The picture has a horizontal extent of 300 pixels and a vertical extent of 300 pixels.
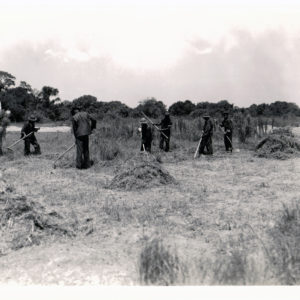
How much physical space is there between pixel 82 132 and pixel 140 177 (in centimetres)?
278

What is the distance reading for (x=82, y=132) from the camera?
1121 centimetres

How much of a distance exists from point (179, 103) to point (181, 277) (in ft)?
203

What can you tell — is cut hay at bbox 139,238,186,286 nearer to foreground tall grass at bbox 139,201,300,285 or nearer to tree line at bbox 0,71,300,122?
foreground tall grass at bbox 139,201,300,285

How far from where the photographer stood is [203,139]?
13.9 metres

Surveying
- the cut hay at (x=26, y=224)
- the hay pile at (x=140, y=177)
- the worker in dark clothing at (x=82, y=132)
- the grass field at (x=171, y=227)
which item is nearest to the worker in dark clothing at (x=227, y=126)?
the grass field at (x=171, y=227)

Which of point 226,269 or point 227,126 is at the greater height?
point 227,126

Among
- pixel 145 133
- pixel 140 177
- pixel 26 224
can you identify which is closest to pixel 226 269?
pixel 26 224

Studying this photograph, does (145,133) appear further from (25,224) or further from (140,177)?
(25,224)

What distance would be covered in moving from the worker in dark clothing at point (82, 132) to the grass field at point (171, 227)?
0.33 meters

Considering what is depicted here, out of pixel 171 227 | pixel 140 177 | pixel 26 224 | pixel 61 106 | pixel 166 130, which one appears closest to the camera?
pixel 26 224

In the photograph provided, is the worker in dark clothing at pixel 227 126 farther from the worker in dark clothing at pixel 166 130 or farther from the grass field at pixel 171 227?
the grass field at pixel 171 227

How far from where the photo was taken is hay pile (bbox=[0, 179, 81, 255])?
551cm

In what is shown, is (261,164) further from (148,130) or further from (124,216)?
(124,216)

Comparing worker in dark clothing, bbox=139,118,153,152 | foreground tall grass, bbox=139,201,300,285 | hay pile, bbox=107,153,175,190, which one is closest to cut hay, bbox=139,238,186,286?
foreground tall grass, bbox=139,201,300,285
